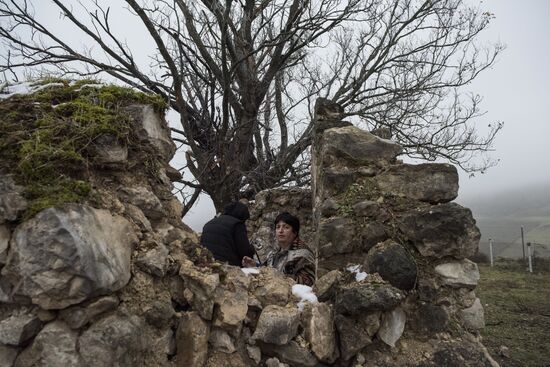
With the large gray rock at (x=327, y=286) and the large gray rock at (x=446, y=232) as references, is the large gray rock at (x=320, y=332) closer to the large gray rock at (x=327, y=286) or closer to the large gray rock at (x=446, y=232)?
the large gray rock at (x=327, y=286)

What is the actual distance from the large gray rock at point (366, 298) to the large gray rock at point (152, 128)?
5.23 ft

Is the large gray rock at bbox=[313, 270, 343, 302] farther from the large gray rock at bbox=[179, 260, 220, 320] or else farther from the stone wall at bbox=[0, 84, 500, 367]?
Answer: the large gray rock at bbox=[179, 260, 220, 320]

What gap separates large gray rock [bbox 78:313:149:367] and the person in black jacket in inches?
51.6

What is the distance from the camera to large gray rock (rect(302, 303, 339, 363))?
2.49m

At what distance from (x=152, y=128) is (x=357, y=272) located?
1.78 meters

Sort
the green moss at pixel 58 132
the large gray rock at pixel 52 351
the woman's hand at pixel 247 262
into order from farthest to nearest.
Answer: the woman's hand at pixel 247 262, the green moss at pixel 58 132, the large gray rock at pixel 52 351

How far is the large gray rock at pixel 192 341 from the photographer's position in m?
2.28

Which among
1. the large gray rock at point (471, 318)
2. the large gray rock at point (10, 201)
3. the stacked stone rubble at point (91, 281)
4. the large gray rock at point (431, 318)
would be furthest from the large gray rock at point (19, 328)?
the large gray rock at point (471, 318)

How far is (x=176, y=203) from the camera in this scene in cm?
292

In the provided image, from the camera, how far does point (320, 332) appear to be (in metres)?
2.54

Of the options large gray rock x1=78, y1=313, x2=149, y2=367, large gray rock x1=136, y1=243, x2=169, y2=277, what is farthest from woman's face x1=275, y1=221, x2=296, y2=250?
large gray rock x1=78, y1=313, x2=149, y2=367

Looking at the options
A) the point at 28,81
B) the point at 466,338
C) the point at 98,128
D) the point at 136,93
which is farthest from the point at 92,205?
the point at 466,338

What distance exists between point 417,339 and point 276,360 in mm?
982

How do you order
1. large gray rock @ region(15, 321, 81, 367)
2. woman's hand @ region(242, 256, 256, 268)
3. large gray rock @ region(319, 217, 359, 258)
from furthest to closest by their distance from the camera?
woman's hand @ region(242, 256, 256, 268) < large gray rock @ region(319, 217, 359, 258) < large gray rock @ region(15, 321, 81, 367)
